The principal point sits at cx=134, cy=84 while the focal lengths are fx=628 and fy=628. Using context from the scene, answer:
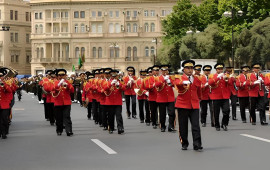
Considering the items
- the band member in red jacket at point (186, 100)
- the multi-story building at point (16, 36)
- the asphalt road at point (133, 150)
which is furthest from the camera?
the multi-story building at point (16, 36)

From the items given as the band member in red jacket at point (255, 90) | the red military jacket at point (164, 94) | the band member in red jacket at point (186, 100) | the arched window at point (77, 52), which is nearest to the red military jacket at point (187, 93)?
the band member in red jacket at point (186, 100)

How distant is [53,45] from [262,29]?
79875 millimetres

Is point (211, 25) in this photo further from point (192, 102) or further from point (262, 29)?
point (192, 102)

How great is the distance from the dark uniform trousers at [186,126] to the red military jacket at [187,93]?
4.4 inches

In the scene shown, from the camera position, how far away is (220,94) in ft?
58.5

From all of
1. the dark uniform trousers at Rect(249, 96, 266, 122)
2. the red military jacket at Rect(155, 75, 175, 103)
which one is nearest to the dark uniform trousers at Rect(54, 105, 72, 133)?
the red military jacket at Rect(155, 75, 175, 103)

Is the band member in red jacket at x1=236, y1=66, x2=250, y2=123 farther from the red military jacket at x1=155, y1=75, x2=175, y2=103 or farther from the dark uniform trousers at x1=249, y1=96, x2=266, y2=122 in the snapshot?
the red military jacket at x1=155, y1=75, x2=175, y2=103

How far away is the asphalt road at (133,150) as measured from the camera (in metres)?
11.0

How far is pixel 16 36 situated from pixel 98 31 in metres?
22.1

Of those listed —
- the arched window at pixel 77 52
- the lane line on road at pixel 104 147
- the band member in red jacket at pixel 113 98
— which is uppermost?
the arched window at pixel 77 52

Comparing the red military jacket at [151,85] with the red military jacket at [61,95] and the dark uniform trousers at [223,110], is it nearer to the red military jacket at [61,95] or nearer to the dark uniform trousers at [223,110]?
the dark uniform trousers at [223,110]

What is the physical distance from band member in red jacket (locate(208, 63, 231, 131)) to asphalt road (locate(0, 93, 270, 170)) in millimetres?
378

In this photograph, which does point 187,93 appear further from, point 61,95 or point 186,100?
point 61,95

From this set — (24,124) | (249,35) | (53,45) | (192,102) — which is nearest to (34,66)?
(53,45)
